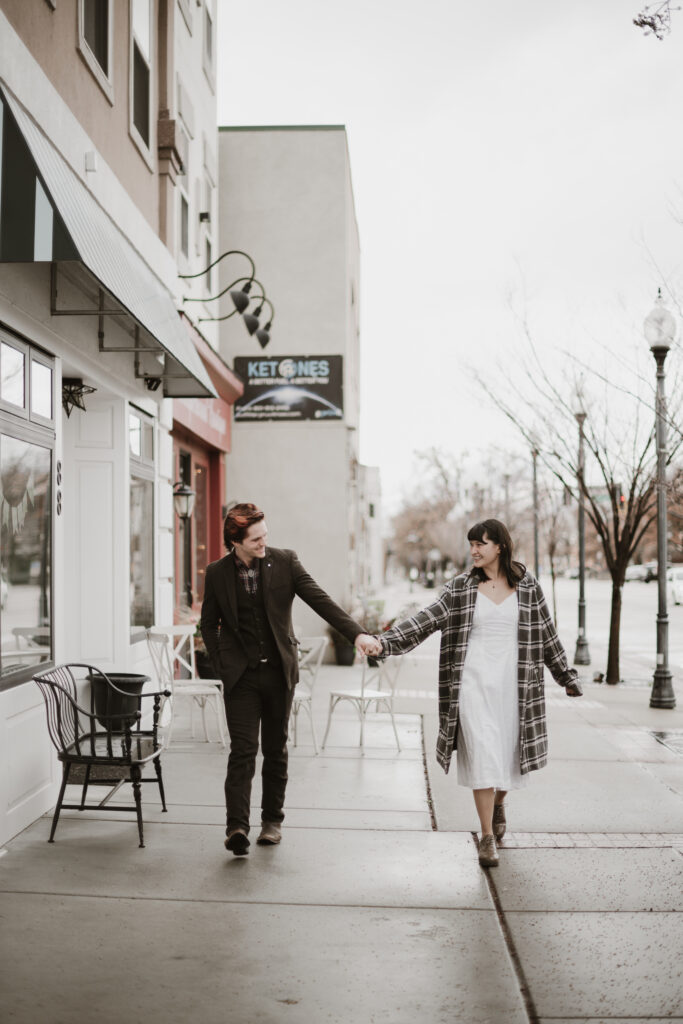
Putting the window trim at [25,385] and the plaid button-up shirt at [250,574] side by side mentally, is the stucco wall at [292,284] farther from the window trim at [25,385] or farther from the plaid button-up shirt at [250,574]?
the plaid button-up shirt at [250,574]

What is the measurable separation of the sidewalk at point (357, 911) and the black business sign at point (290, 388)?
11069mm

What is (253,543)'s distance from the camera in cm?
589

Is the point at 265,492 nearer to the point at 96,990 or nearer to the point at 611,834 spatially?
the point at 611,834

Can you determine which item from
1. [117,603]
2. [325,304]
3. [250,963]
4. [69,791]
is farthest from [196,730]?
[325,304]

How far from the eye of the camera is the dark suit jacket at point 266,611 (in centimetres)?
591

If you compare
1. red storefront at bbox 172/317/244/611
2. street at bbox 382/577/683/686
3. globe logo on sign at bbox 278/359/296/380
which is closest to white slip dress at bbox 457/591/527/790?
red storefront at bbox 172/317/244/611

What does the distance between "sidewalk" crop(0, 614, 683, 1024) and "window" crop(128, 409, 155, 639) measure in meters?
2.56

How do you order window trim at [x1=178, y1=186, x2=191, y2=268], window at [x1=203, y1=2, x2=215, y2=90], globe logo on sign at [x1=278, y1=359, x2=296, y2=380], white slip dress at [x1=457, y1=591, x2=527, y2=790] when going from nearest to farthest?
1. white slip dress at [x1=457, y1=591, x2=527, y2=790]
2. window trim at [x1=178, y1=186, x2=191, y2=268]
3. window at [x1=203, y1=2, x2=215, y2=90]
4. globe logo on sign at [x1=278, y1=359, x2=296, y2=380]

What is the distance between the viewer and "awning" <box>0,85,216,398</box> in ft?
17.9

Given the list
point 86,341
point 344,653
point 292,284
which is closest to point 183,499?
point 86,341

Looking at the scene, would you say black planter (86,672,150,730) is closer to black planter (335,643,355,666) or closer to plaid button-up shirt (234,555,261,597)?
plaid button-up shirt (234,555,261,597)

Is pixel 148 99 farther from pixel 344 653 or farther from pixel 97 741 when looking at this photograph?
pixel 344 653

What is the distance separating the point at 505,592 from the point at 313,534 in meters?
12.6

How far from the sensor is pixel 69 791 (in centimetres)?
745
